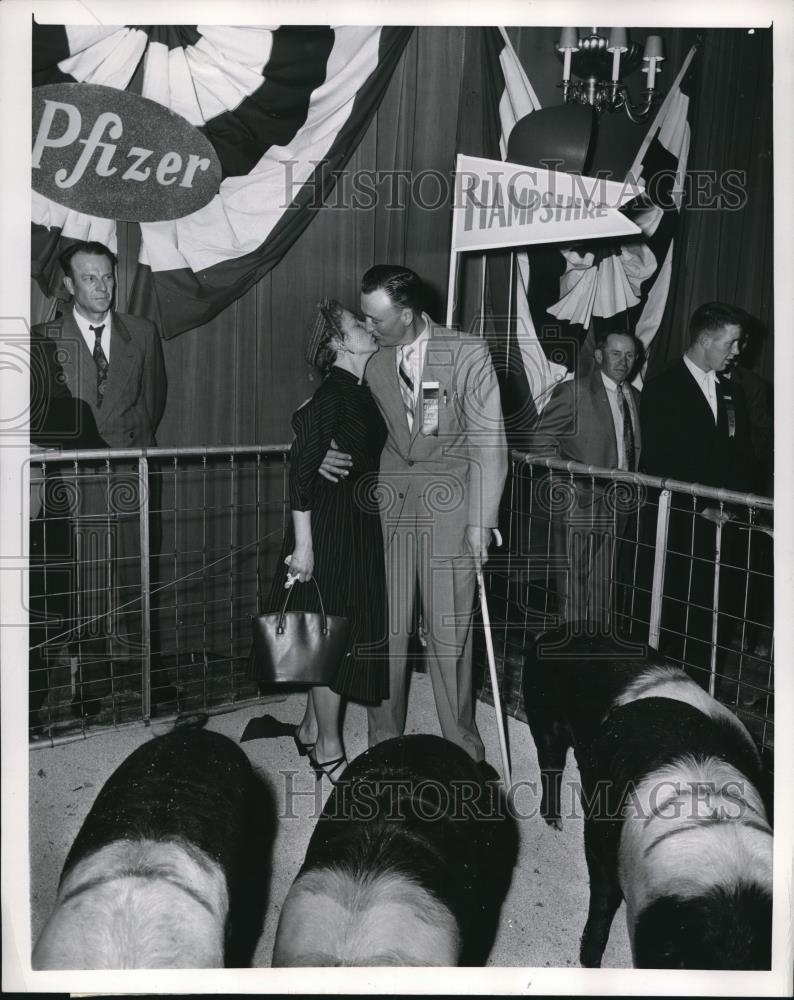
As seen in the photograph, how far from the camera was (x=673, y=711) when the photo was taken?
69.1 inches

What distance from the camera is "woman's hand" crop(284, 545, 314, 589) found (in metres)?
2.28

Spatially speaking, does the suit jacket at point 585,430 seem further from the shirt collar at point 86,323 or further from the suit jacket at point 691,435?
the shirt collar at point 86,323

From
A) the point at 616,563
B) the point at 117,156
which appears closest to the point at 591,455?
the point at 616,563

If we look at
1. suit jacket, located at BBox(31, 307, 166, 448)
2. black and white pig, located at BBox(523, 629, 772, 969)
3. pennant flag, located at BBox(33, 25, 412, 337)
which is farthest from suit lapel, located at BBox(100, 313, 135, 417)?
black and white pig, located at BBox(523, 629, 772, 969)

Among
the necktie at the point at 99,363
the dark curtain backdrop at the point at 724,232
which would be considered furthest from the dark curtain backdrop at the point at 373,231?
the necktie at the point at 99,363

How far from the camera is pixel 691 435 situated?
112 inches

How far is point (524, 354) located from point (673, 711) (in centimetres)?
206

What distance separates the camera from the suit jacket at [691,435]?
2.81 m

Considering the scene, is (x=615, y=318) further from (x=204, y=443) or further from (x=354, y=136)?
(x=204, y=443)

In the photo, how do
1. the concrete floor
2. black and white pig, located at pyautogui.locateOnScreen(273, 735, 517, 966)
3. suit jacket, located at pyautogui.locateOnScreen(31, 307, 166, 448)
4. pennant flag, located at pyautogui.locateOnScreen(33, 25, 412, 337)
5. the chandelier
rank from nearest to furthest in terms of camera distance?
black and white pig, located at pyautogui.locateOnScreen(273, 735, 517, 966), the concrete floor, pennant flag, located at pyautogui.locateOnScreen(33, 25, 412, 337), suit jacket, located at pyautogui.locateOnScreen(31, 307, 166, 448), the chandelier

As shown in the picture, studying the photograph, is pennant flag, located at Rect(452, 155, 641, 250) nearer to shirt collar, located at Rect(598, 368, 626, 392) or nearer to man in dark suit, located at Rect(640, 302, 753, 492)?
man in dark suit, located at Rect(640, 302, 753, 492)

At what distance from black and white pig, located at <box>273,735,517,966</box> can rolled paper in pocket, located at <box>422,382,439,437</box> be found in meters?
0.91

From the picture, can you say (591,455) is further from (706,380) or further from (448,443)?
(448,443)

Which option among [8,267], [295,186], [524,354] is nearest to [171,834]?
[8,267]
